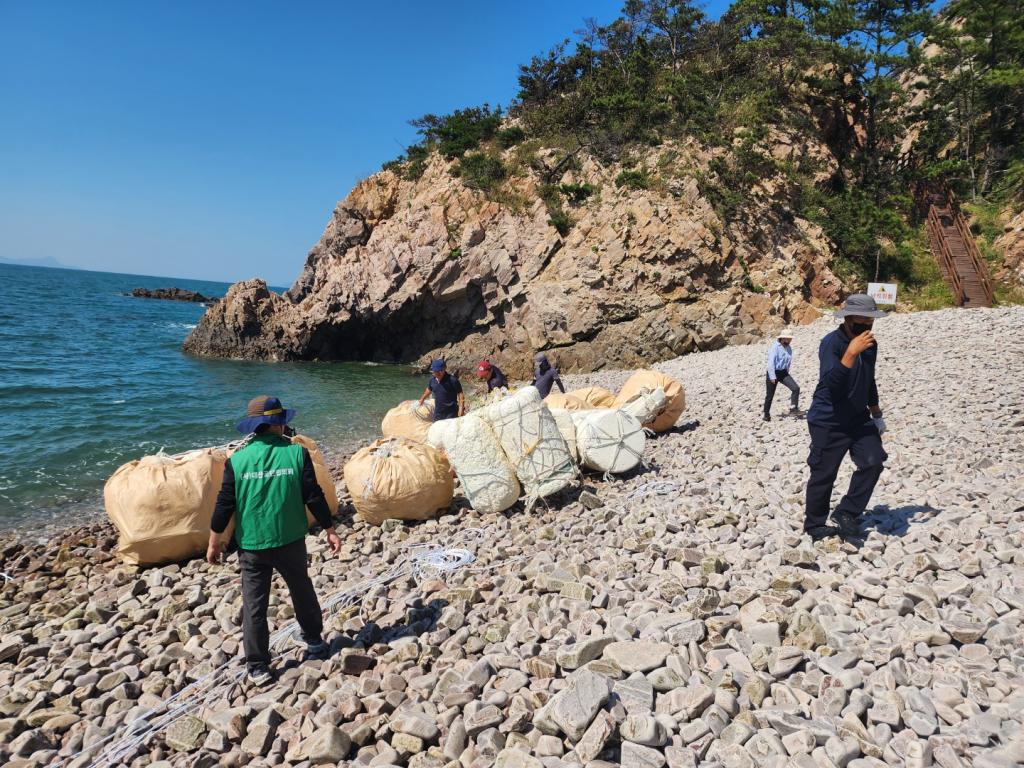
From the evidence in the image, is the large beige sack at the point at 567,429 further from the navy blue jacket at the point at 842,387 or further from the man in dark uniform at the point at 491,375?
the navy blue jacket at the point at 842,387

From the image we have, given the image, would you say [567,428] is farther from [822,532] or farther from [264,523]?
[264,523]

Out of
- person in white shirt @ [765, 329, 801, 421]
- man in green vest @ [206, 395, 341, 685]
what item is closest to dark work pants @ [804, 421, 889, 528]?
man in green vest @ [206, 395, 341, 685]

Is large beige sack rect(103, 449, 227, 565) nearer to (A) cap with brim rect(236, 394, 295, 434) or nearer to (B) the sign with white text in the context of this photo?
(A) cap with brim rect(236, 394, 295, 434)

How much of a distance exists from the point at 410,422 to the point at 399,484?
3.31 meters

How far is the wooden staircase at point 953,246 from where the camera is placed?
1884cm

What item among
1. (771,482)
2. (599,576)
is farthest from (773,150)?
(599,576)

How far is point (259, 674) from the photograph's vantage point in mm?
3639

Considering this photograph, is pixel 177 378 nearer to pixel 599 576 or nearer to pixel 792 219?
pixel 599 576

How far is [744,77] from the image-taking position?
86.5ft

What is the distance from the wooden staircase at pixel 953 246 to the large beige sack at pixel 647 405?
55.2 feet

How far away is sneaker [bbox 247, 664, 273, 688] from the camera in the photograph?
360 centimetres

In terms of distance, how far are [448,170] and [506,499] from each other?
24.6 m

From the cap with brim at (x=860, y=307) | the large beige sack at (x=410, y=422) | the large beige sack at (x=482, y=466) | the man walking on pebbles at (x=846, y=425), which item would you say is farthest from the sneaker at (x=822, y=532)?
the large beige sack at (x=410, y=422)

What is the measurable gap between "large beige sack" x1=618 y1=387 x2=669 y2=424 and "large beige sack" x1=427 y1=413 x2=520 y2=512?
2902 millimetres
